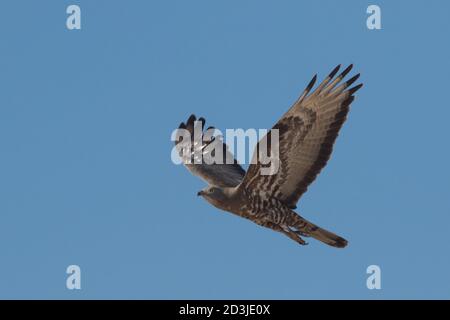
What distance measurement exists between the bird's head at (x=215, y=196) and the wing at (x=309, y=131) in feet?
1.22

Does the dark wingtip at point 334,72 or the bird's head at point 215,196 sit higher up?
the dark wingtip at point 334,72

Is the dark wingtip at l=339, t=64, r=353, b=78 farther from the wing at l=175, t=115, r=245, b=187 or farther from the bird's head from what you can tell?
the wing at l=175, t=115, r=245, b=187

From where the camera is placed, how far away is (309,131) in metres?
20.1

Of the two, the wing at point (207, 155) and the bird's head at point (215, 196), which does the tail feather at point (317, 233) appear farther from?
the wing at point (207, 155)

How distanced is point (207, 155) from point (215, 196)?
259 centimetres

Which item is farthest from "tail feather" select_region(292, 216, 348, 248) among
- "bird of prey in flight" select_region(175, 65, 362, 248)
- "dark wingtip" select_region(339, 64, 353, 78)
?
"dark wingtip" select_region(339, 64, 353, 78)

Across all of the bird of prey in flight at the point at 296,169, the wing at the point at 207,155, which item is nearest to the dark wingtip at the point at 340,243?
the bird of prey in flight at the point at 296,169

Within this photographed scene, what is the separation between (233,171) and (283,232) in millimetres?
2603

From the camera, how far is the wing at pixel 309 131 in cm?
2002

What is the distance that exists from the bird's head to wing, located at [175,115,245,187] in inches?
50.6

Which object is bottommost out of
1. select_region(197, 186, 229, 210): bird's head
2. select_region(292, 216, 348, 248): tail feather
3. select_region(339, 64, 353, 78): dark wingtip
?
select_region(292, 216, 348, 248): tail feather

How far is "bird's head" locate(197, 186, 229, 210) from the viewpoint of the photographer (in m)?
20.5
